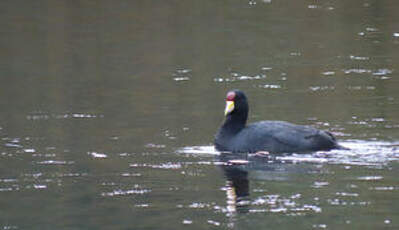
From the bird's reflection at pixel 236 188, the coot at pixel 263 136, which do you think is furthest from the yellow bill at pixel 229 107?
the bird's reflection at pixel 236 188

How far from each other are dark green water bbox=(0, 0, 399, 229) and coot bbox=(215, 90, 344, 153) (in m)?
0.20

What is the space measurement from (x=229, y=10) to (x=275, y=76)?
11.3m

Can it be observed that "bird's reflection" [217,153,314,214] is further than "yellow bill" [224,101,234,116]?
No

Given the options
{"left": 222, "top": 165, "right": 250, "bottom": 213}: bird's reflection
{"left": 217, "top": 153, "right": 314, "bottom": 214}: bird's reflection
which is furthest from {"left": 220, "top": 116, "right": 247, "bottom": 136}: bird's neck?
{"left": 222, "top": 165, "right": 250, "bottom": 213}: bird's reflection

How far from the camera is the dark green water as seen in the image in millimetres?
11969

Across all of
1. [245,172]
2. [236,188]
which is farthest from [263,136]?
[236,188]

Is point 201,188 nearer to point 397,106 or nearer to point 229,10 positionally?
point 397,106

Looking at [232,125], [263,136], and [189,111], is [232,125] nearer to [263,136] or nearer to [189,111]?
[263,136]

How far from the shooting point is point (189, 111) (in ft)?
59.9

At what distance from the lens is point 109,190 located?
42.3ft

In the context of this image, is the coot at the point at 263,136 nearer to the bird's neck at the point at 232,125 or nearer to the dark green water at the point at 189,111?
the bird's neck at the point at 232,125

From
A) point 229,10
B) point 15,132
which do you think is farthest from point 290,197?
point 229,10

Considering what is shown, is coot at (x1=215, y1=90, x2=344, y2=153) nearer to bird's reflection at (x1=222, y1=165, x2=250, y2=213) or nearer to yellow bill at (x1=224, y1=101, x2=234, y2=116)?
yellow bill at (x1=224, y1=101, x2=234, y2=116)

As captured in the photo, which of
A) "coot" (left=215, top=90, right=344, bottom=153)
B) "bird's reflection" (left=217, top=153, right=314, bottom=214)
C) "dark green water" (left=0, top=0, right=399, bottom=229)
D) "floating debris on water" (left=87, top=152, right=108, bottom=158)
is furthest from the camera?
"coot" (left=215, top=90, right=344, bottom=153)
